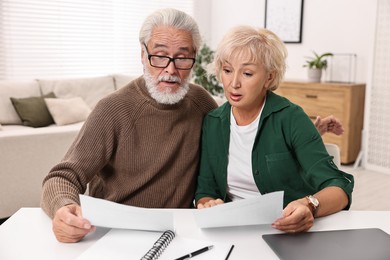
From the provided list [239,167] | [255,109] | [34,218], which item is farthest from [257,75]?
[34,218]

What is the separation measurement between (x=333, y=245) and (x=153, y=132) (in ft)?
2.34

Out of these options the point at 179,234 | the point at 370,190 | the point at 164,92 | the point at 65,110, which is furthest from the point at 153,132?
the point at 65,110

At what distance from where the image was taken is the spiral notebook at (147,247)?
95cm

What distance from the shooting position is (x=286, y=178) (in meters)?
1.44

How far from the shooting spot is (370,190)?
393cm

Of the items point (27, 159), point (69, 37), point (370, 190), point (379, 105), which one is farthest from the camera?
point (69, 37)

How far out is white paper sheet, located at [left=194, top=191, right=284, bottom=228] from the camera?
104cm

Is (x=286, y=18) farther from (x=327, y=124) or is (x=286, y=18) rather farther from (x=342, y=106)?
(x=327, y=124)

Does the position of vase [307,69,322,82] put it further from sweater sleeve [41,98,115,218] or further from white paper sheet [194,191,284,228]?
white paper sheet [194,191,284,228]

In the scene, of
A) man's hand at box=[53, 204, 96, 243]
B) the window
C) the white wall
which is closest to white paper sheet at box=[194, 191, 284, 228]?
man's hand at box=[53, 204, 96, 243]

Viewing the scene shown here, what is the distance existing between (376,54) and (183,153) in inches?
137

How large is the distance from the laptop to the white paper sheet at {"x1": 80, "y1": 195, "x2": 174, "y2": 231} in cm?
24

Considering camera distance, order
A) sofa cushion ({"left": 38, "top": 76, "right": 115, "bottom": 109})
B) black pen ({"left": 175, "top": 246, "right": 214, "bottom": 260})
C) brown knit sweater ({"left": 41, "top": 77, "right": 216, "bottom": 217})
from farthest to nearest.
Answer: sofa cushion ({"left": 38, "top": 76, "right": 115, "bottom": 109}) < brown knit sweater ({"left": 41, "top": 77, "right": 216, "bottom": 217}) < black pen ({"left": 175, "top": 246, "right": 214, "bottom": 260})

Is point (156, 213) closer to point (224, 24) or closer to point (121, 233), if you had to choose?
point (121, 233)
